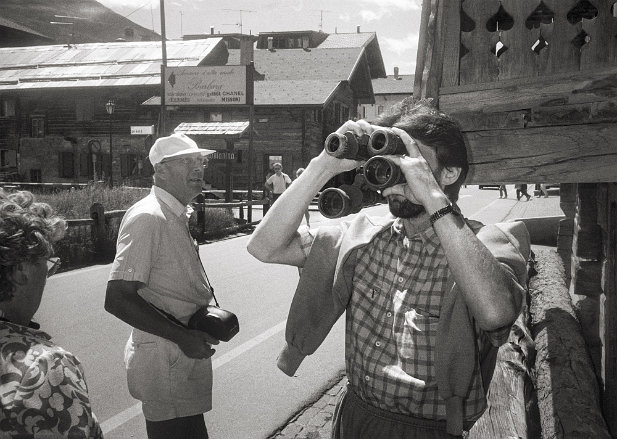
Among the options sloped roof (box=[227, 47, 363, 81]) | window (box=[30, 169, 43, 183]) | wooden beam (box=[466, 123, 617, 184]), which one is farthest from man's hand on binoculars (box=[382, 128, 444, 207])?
window (box=[30, 169, 43, 183])

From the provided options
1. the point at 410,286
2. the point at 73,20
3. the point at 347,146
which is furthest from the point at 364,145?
the point at 73,20

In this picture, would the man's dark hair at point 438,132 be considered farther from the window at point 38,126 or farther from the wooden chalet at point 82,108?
the window at point 38,126

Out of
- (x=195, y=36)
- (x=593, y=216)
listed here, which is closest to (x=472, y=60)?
(x=593, y=216)

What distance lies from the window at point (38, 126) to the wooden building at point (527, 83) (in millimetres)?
39826

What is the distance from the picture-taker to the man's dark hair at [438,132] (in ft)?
6.86

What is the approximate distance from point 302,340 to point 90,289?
26.2 ft

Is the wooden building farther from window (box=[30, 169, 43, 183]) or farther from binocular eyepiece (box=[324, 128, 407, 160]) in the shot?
window (box=[30, 169, 43, 183])

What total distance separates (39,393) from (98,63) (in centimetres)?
4003

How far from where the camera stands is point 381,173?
199cm

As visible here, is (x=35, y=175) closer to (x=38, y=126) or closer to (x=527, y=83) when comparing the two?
(x=38, y=126)

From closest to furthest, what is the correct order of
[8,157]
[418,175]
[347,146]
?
[418,175]
[347,146]
[8,157]

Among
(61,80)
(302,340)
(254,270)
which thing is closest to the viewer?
(302,340)

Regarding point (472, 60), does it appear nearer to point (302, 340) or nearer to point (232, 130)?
point (302, 340)

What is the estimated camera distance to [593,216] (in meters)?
6.38
